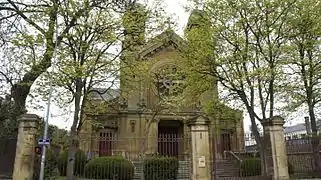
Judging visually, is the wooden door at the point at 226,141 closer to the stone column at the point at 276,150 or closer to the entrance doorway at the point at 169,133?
the entrance doorway at the point at 169,133

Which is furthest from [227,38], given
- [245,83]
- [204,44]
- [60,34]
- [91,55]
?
[60,34]

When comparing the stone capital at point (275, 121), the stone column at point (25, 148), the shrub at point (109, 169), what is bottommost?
the shrub at point (109, 169)

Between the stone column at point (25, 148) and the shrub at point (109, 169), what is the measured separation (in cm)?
569

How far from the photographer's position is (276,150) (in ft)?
44.4

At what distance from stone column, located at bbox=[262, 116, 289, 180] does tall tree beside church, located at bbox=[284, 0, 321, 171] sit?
4214mm

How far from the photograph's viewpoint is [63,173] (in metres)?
18.8

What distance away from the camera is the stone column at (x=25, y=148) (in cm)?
1210

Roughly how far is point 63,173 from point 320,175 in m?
13.6

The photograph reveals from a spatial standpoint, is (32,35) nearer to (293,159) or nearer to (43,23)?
(43,23)

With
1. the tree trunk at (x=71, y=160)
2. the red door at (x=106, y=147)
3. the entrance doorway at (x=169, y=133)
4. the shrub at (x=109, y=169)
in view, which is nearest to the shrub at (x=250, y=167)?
the shrub at (x=109, y=169)

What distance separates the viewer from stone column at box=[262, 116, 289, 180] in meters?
13.4

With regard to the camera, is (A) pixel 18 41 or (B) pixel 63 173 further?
(B) pixel 63 173

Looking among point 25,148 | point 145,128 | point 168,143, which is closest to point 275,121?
point 25,148

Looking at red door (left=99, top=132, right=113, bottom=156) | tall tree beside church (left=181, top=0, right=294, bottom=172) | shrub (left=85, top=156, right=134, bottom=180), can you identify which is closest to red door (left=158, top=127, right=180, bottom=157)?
red door (left=99, top=132, right=113, bottom=156)
